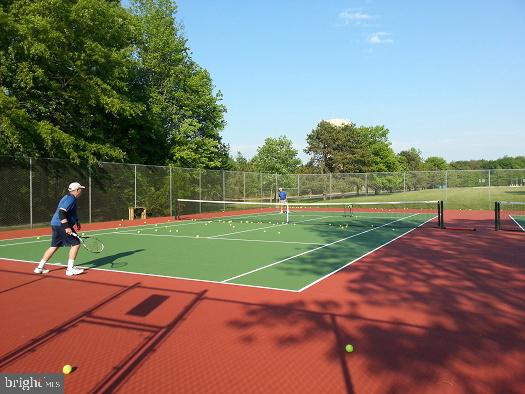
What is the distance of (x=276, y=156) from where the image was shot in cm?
5553

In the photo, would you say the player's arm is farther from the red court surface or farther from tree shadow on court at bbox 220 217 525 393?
tree shadow on court at bbox 220 217 525 393

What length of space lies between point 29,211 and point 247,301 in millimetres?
13805

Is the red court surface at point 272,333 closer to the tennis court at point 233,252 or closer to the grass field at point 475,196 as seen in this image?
the tennis court at point 233,252

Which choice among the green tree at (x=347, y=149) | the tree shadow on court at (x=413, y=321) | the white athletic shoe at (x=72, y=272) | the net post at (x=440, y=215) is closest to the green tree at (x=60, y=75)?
the white athletic shoe at (x=72, y=272)

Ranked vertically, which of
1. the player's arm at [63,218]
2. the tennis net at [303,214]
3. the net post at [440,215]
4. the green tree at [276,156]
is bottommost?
the tennis net at [303,214]

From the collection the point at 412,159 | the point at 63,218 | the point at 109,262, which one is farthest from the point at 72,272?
the point at 412,159

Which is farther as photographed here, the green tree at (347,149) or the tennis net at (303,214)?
the green tree at (347,149)

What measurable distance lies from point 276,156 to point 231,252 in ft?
148

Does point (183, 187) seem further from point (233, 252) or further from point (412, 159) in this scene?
point (412, 159)

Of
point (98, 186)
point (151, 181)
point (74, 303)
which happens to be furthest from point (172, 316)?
point (151, 181)

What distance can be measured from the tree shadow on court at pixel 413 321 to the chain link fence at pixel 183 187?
12544 millimetres

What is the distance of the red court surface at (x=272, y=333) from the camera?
386 cm

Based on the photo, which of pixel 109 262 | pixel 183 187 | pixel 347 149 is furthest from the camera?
pixel 347 149

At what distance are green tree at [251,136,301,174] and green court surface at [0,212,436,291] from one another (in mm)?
38335
